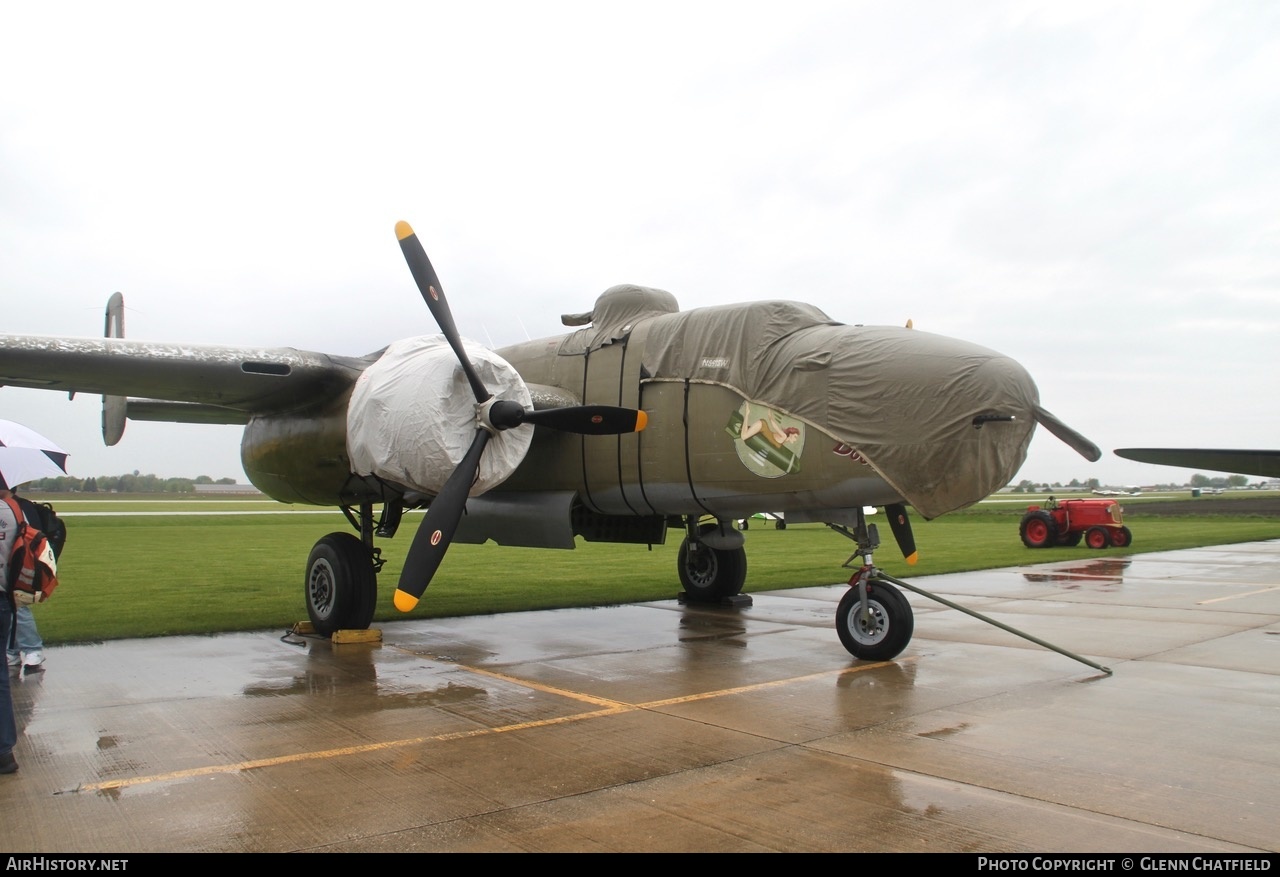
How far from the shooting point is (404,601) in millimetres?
7480

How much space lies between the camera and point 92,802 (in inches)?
180

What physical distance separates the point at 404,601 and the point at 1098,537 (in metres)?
23.2

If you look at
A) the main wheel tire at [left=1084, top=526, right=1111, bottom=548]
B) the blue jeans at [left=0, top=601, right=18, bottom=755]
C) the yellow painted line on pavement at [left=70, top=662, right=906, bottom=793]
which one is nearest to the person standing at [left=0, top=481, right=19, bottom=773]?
the blue jeans at [left=0, top=601, right=18, bottom=755]

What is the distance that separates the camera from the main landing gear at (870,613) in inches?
324

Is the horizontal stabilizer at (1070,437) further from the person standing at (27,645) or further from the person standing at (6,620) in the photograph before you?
the person standing at (27,645)

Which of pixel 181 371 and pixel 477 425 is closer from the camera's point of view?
pixel 477 425

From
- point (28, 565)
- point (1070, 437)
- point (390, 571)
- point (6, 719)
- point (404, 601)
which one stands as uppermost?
point (1070, 437)

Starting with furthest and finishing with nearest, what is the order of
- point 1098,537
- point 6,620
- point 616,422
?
point 1098,537 → point 616,422 → point 6,620

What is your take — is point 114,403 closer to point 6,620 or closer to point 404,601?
point 404,601

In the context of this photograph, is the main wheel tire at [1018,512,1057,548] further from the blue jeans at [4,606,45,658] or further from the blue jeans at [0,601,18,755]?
the blue jeans at [0,601,18,755]

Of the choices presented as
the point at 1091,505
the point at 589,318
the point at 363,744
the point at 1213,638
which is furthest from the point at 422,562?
the point at 1091,505

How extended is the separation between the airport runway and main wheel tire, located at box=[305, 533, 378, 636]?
463 millimetres

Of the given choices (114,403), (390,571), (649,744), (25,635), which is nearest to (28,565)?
(25,635)

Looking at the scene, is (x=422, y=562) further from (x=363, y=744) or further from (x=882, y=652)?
(x=882, y=652)
